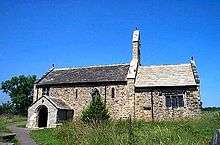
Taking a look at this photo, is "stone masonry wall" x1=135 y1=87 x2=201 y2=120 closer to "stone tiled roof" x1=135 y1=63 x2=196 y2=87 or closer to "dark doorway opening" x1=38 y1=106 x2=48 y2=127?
"stone tiled roof" x1=135 y1=63 x2=196 y2=87

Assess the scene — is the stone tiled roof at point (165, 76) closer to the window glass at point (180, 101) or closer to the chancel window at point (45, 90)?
the window glass at point (180, 101)

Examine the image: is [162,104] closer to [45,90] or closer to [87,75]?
[87,75]

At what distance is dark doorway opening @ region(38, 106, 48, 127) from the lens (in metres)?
36.3

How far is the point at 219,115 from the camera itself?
24.7 metres

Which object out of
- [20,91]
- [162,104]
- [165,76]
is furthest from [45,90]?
[20,91]

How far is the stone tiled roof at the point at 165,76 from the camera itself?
33875mm

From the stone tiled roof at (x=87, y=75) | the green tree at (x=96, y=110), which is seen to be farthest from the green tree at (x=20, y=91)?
the green tree at (x=96, y=110)

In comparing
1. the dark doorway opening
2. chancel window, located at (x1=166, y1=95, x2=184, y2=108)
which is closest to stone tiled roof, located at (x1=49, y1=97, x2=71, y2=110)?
the dark doorway opening

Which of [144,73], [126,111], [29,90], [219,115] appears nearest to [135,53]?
[144,73]

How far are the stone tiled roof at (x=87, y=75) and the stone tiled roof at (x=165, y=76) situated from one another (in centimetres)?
230

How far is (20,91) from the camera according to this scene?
70.4 meters

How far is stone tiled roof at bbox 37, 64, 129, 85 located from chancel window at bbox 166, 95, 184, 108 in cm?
600

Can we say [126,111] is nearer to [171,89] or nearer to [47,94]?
[171,89]

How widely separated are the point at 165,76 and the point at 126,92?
5.39 meters
